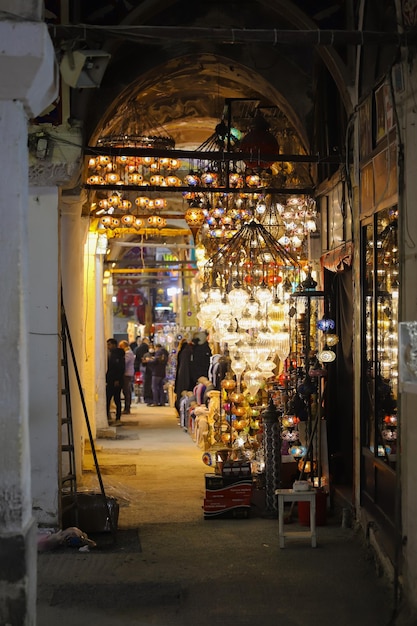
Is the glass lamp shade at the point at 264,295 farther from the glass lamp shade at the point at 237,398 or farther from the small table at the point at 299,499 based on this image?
the small table at the point at 299,499

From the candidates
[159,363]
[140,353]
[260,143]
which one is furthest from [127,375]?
[260,143]

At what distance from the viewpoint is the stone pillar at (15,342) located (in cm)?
529

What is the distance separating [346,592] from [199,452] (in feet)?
28.5

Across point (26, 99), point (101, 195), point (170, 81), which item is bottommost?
point (26, 99)

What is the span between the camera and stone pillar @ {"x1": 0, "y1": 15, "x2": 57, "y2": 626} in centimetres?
529

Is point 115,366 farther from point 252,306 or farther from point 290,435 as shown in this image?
point 290,435

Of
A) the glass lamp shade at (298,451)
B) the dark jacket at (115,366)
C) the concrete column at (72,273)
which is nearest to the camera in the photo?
the glass lamp shade at (298,451)

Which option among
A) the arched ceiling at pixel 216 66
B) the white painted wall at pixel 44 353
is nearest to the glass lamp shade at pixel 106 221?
the arched ceiling at pixel 216 66

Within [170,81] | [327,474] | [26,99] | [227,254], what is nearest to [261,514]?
[327,474]

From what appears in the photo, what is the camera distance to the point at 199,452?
51.9ft

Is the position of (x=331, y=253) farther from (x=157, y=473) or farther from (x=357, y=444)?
(x=157, y=473)

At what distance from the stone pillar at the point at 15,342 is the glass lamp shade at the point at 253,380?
708 centimetres

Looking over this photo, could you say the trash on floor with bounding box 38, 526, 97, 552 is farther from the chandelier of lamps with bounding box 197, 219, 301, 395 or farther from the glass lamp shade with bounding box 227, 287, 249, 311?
the glass lamp shade with bounding box 227, 287, 249, 311

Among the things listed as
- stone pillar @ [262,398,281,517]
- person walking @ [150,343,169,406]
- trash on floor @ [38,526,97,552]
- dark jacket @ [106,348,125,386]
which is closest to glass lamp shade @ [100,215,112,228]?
dark jacket @ [106,348,125,386]
